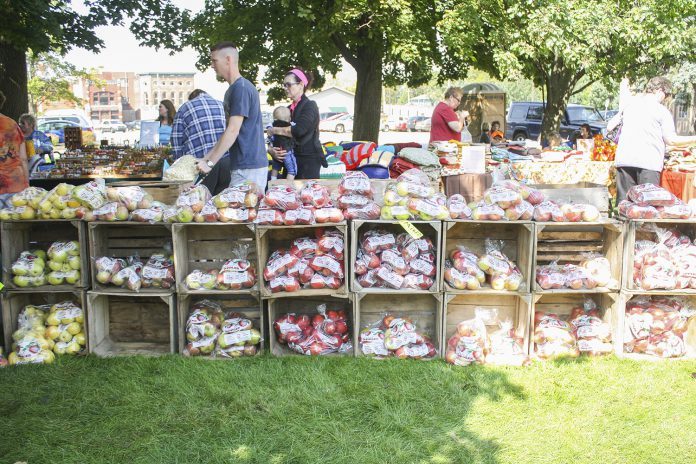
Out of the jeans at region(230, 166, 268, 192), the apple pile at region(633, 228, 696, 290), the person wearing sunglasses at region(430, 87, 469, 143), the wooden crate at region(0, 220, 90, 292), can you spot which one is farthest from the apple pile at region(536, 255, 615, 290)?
the person wearing sunglasses at region(430, 87, 469, 143)

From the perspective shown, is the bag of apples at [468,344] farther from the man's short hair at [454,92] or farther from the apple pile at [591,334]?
the man's short hair at [454,92]

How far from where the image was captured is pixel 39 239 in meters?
4.95

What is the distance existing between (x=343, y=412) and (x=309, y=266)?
1.20 meters

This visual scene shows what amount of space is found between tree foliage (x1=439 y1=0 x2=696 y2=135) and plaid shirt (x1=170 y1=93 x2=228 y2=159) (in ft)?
26.3

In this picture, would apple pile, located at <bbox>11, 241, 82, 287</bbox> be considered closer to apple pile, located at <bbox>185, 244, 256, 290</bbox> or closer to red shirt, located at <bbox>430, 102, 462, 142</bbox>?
apple pile, located at <bbox>185, 244, 256, 290</bbox>

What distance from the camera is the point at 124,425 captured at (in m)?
3.66

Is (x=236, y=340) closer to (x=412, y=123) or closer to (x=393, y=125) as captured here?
(x=412, y=123)

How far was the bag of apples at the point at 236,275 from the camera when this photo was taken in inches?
181

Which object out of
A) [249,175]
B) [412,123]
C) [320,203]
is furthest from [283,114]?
[412,123]

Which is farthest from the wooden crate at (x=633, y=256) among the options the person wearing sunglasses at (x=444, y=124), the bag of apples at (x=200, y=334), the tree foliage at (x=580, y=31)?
the tree foliage at (x=580, y=31)

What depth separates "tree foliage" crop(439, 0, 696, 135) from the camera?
499 inches

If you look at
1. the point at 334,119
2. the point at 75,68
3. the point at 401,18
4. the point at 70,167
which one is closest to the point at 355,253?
the point at 70,167

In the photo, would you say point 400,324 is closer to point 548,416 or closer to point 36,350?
point 548,416

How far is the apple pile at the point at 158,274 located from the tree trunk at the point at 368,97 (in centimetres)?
1051
